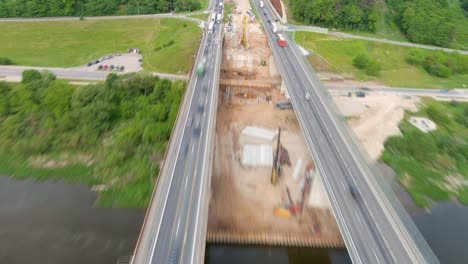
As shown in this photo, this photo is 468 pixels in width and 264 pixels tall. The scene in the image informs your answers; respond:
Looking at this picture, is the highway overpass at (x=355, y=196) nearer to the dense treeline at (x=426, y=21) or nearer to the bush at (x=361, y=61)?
the bush at (x=361, y=61)

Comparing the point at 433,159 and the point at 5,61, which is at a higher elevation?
the point at 5,61

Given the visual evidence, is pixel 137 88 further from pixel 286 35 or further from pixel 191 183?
pixel 286 35

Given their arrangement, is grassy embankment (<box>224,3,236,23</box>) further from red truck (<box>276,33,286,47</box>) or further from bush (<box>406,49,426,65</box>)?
bush (<box>406,49,426,65</box>)

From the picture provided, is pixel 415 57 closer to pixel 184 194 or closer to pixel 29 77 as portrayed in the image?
pixel 184 194

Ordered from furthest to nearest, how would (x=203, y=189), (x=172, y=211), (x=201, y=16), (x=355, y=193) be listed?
(x=201, y=16) → (x=355, y=193) → (x=203, y=189) → (x=172, y=211)

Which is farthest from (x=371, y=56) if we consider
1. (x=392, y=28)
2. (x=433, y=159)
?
(x=433, y=159)
